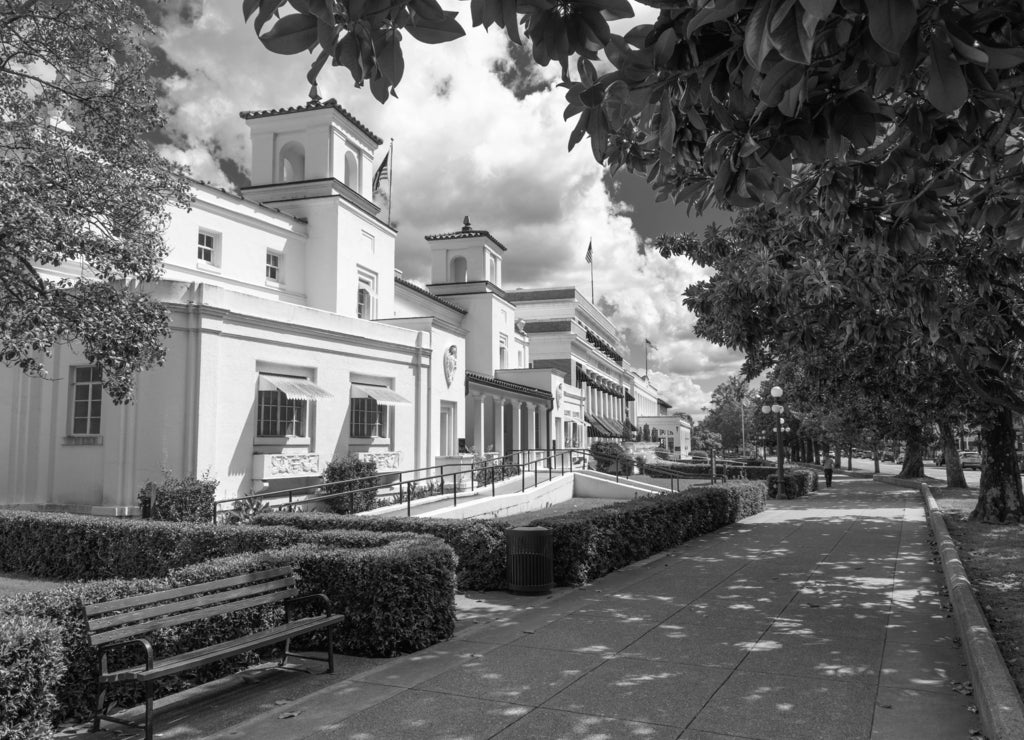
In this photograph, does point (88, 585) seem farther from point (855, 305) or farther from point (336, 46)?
point (855, 305)

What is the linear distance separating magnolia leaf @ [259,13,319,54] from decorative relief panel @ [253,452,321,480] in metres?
16.9

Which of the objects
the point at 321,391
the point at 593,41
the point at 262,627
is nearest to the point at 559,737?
the point at 262,627

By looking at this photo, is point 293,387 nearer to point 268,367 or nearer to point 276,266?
point 268,367

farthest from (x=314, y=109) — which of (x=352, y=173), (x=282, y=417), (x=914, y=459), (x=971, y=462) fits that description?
(x=971, y=462)

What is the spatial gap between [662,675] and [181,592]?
408 centimetres

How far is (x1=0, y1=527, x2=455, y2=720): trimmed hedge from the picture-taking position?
604 cm

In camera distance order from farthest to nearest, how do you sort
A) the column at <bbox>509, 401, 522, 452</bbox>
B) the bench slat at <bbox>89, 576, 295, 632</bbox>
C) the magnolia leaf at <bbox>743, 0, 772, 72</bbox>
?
the column at <bbox>509, 401, 522, 452</bbox>
the bench slat at <bbox>89, 576, 295, 632</bbox>
the magnolia leaf at <bbox>743, 0, 772, 72</bbox>

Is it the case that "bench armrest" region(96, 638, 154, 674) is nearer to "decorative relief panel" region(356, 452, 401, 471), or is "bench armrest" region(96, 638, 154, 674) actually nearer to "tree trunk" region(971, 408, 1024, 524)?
"decorative relief panel" region(356, 452, 401, 471)

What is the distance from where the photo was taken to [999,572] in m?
11.4

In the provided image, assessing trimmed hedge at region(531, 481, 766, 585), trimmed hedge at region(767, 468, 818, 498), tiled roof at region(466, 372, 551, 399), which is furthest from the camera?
tiled roof at region(466, 372, 551, 399)

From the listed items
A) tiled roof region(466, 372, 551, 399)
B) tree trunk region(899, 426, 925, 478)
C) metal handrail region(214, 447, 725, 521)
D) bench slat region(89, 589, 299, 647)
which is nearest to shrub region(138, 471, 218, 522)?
metal handrail region(214, 447, 725, 521)

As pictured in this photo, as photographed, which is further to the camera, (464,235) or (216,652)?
(464,235)

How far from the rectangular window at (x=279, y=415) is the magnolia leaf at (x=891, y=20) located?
18.6 metres

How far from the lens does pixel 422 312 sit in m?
37.7
